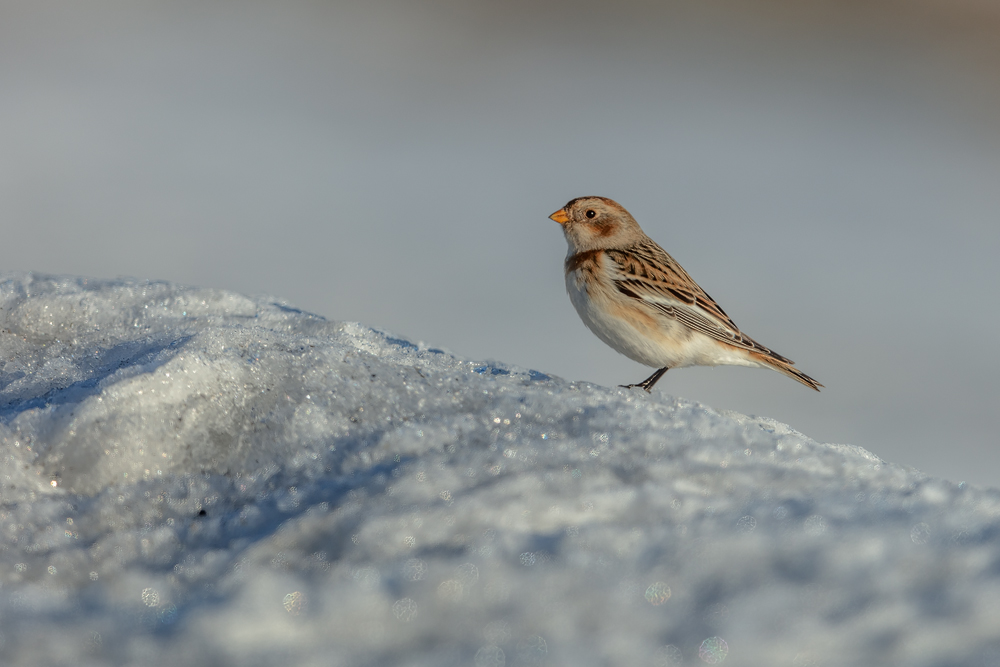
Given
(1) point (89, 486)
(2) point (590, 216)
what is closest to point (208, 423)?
(1) point (89, 486)

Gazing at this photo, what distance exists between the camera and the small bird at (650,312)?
4.02 metres

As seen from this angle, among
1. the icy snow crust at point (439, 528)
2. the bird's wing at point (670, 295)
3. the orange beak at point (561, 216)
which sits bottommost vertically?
the icy snow crust at point (439, 528)

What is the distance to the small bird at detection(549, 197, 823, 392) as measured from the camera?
158 inches

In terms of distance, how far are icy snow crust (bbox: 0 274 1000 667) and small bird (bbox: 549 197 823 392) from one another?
60.2 inches

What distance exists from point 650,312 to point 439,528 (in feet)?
8.46

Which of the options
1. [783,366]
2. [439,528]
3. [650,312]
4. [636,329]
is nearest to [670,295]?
[650,312]

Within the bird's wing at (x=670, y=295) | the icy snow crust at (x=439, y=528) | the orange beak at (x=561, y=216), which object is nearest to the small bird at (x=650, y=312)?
the bird's wing at (x=670, y=295)

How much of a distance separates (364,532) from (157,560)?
0.47 m

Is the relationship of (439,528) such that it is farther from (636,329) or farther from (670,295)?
(670,295)

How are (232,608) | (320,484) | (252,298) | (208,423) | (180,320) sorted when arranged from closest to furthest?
(232,608) → (320,484) → (208,423) → (180,320) → (252,298)

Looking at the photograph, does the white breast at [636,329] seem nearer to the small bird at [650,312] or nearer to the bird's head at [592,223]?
the small bird at [650,312]

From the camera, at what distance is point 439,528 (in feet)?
5.50

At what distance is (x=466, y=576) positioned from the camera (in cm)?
156

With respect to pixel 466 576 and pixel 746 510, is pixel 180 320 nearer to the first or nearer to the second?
pixel 466 576
